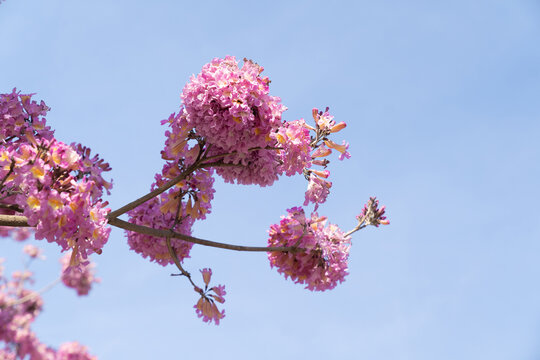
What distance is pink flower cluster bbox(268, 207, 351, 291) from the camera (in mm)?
5125

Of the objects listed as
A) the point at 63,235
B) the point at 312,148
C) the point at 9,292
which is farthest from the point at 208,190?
the point at 9,292

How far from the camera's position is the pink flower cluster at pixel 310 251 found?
512 cm

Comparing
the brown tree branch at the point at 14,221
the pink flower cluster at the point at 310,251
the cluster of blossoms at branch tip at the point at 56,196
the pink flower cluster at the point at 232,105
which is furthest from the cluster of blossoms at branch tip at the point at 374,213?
the brown tree branch at the point at 14,221

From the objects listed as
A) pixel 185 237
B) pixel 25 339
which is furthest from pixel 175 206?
pixel 25 339

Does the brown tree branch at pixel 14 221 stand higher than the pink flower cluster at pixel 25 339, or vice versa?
the pink flower cluster at pixel 25 339

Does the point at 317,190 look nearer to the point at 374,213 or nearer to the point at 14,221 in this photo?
the point at 374,213

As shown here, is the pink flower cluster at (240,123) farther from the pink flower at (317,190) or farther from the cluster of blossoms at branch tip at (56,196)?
the cluster of blossoms at branch tip at (56,196)

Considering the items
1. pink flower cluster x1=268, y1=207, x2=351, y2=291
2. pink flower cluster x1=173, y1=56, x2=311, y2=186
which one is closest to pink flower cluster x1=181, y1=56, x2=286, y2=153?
pink flower cluster x1=173, y1=56, x2=311, y2=186

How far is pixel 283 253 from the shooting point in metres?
5.30

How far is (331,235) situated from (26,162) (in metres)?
3.05

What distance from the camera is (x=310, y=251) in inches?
204

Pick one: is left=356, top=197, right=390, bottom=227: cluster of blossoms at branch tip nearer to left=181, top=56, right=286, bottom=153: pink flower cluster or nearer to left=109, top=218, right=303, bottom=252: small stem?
Result: left=109, top=218, right=303, bottom=252: small stem

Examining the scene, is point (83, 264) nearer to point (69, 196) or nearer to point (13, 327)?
point (69, 196)

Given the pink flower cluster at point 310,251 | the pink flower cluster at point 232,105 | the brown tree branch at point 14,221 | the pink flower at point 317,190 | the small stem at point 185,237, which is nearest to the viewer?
the brown tree branch at point 14,221
